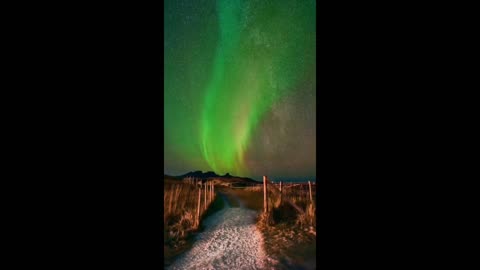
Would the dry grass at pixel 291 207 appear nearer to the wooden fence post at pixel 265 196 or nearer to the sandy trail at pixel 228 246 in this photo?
the wooden fence post at pixel 265 196

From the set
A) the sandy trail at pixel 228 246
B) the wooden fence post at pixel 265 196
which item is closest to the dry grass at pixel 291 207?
the wooden fence post at pixel 265 196

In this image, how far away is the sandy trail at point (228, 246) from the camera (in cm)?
183

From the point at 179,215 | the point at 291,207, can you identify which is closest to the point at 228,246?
the point at 179,215

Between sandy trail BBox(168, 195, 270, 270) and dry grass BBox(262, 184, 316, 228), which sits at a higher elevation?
dry grass BBox(262, 184, 316, 228)

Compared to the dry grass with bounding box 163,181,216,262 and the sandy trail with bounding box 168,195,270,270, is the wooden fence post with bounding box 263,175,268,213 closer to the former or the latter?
the sandy trail with bounding box 168,195,270,270

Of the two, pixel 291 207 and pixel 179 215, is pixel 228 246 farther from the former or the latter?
pixel 291 207

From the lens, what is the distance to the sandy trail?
5.99ft

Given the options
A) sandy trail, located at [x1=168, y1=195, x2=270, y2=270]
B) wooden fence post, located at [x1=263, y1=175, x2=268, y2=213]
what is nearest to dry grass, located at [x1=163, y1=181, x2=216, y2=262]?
sandy trail, located at [x1=168, y1=195, x2=270, y2=270]
